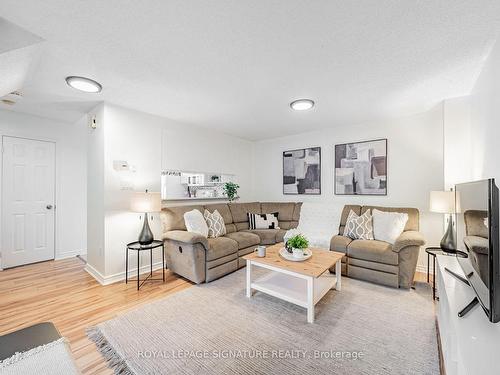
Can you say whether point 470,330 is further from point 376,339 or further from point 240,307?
point 240,307

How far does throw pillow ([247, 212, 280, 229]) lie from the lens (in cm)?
409

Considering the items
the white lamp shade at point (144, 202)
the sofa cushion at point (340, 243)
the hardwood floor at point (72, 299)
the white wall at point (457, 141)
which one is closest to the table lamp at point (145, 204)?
the white lamp shade at point (144, 202)

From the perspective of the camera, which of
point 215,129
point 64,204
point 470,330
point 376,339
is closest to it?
point 470,330

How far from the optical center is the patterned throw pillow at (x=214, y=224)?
3369 millimetres

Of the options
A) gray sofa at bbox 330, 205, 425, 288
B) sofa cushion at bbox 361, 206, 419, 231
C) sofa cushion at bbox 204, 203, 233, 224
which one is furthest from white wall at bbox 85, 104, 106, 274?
sofa cushion at bbox 361, 206, 419, 231

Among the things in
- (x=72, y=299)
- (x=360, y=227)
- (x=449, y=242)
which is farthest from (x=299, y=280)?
(x=72, y=299)

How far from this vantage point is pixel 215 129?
4.16m

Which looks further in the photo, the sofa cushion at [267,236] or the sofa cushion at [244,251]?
the sofa cushion at [267,236]

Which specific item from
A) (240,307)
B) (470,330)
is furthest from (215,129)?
(470,330)

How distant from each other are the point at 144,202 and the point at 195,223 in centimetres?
76

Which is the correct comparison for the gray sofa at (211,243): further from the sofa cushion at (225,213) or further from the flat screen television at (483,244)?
the flat screen television at (483,244)

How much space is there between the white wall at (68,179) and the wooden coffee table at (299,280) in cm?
358

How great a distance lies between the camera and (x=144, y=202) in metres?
2.77

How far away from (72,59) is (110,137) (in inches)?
44.4
